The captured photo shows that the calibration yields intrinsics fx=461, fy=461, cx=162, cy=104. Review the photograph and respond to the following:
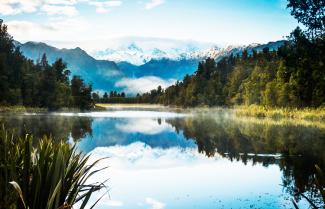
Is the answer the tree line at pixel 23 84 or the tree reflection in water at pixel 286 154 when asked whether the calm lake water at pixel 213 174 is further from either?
the tree line at pixel 23 84

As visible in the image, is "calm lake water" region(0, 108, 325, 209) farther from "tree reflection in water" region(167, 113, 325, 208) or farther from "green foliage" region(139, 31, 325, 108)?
"green foliage" region(139, 31, 325, 108)

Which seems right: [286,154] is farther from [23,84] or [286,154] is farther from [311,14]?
[23,84]

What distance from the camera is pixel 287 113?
311 ft

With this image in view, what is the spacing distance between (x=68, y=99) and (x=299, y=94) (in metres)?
86.5

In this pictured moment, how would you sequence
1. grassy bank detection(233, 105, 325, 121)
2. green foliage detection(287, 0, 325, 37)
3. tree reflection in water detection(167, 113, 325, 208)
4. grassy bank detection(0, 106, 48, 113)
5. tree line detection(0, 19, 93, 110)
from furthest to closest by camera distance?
tree line detection(0, 19, 93, 110)
grassy bank detection(0, 106, 48, 113)
grassy bank detection(233, 105, 325, 121)
green foliage detection(287, 0, 325, 37)
tree reflection in water detection(167, 113, 325, 208)

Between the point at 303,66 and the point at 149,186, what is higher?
the point at 303,66

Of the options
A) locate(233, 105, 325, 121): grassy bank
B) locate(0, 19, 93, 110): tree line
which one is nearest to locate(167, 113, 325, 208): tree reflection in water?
locate(233, 105, 325, 121): grassy bank

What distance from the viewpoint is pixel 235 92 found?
519 ft

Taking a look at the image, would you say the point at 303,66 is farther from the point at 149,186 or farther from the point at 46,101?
the point at 46,101

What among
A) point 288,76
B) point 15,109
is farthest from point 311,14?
point 15,109

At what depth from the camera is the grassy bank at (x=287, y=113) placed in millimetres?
81625

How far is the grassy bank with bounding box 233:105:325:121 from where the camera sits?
81625 mm

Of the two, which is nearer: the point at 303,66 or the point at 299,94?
the point at 303,66

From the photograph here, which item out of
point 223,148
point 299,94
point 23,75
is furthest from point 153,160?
point 23,75
